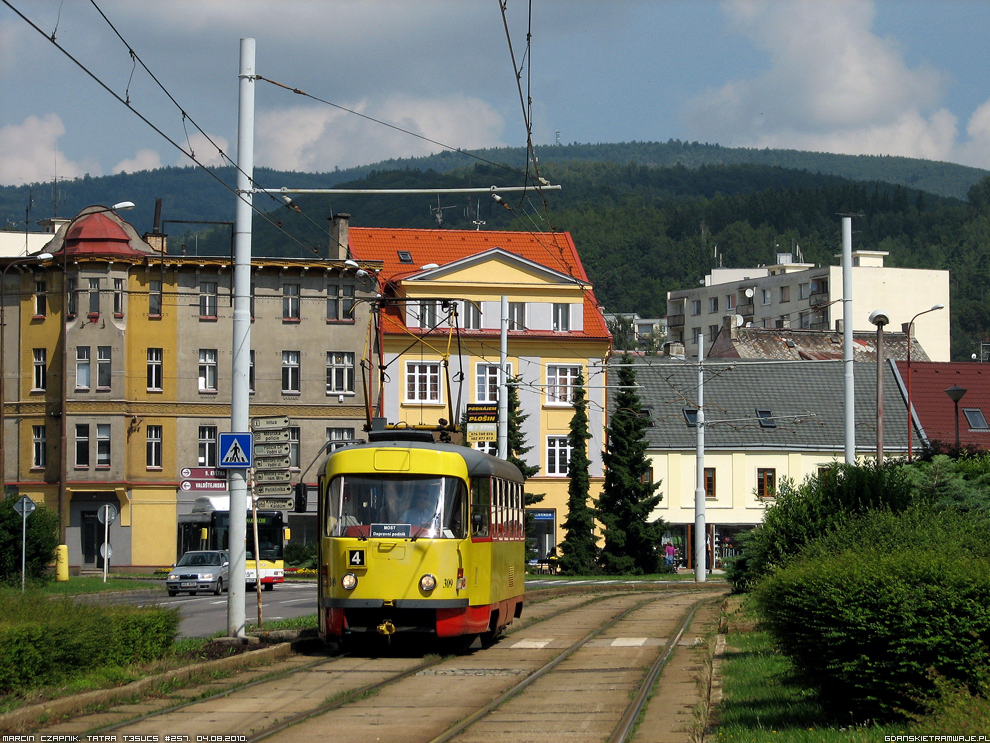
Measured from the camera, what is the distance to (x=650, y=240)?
169875 mm

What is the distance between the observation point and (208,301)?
194ft

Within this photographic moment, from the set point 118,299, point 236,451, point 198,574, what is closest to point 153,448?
point 118,299

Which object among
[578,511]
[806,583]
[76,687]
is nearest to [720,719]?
[806,583]

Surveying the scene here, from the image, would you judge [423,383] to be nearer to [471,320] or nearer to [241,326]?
[471,320]

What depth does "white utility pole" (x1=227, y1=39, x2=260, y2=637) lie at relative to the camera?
18156 millimetres

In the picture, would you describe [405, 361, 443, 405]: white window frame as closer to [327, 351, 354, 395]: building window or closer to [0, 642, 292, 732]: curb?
[327, 351, 354, 395]: building window

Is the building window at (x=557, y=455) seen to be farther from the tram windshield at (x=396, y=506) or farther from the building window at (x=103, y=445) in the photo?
the tram windshield at (x=396, y=506)

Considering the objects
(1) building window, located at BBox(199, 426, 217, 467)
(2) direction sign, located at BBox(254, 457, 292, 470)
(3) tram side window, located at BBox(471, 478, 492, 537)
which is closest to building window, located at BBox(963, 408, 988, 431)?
(1) building window, located at BBox(199, 426, 217, 467)

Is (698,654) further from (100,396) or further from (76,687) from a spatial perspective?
(100,396)

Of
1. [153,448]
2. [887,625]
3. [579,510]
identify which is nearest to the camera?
[887,625]

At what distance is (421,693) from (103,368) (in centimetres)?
4601

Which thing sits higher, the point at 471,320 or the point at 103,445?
the point at 471,320

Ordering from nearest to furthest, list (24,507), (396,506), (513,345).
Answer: (396,506) < (24,507) < (513,345)

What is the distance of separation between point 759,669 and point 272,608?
18.5 meters
